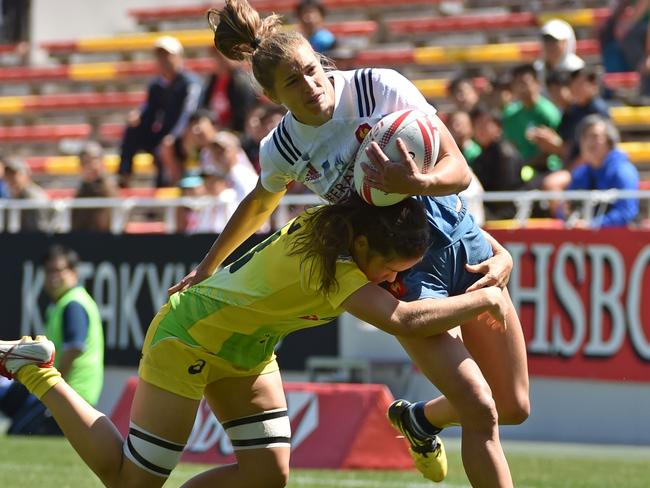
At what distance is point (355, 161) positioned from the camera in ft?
16.7

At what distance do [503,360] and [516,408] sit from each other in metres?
0.19

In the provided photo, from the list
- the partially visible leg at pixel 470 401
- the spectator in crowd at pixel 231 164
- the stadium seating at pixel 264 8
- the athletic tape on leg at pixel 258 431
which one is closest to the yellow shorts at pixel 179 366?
the athletic tape on leg at pixel 258 431

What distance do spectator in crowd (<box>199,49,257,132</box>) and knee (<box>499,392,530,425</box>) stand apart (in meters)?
8.31

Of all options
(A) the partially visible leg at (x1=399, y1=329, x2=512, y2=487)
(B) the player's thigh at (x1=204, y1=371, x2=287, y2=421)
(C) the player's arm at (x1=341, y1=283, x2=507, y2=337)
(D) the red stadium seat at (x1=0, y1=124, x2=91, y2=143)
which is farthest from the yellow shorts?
(D) the red stadium seat at (x1=0, y1=124, x2=91, y2=143)

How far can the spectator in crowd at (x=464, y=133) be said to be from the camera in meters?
11.1

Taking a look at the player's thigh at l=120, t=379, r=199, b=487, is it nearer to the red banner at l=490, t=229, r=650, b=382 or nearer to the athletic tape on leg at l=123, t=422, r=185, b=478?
the athletic tape on leg at l=123, t=422, r=185, b=478

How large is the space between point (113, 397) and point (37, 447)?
2.33m

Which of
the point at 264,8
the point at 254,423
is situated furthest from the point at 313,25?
the point at 254,423

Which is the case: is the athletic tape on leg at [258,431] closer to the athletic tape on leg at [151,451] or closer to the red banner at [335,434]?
the athletic tape on leg at [151,451]

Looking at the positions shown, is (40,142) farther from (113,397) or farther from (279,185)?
(279,185)

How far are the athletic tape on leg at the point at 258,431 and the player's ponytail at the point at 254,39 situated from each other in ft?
3.95

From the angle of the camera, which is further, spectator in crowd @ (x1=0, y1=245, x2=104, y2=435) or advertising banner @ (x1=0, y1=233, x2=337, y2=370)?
advertising banner @ (x1=0, y1=233, x2=337, y2=370)

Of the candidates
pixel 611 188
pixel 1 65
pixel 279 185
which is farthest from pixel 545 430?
pixel 1 65

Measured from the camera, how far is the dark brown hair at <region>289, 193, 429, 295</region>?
482 centimetres
